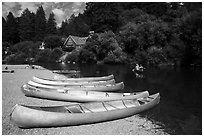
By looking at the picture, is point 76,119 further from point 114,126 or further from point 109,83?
point 109,83

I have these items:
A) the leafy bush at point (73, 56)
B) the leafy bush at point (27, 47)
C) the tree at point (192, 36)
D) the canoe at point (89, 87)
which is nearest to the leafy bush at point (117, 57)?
the leafy bush at point (73, 56)

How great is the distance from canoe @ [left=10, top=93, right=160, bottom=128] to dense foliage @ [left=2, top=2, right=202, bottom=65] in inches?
798

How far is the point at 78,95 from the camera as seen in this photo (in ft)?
36.4

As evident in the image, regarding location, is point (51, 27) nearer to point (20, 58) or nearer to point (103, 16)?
point (103, 16)

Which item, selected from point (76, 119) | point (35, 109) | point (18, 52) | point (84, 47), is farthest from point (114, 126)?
point (18, 52)

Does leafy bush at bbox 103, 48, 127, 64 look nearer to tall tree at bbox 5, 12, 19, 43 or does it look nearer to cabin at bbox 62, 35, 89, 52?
cabin at bbox 62, 35, 89, 52

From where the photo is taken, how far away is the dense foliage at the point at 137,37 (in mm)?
31188

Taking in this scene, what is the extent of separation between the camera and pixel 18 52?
111 feet

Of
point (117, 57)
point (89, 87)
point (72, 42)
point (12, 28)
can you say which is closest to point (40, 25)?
point (12, 28)

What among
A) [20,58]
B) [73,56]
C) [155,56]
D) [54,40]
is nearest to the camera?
[54,40]

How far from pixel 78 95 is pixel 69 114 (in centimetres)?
329

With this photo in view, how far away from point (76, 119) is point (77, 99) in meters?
3.09

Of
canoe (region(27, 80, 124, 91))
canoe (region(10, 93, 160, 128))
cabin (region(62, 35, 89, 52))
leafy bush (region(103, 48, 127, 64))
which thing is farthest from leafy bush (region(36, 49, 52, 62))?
canoe (region(10, 93, 160, 128))

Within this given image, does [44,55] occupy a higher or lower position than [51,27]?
lower
